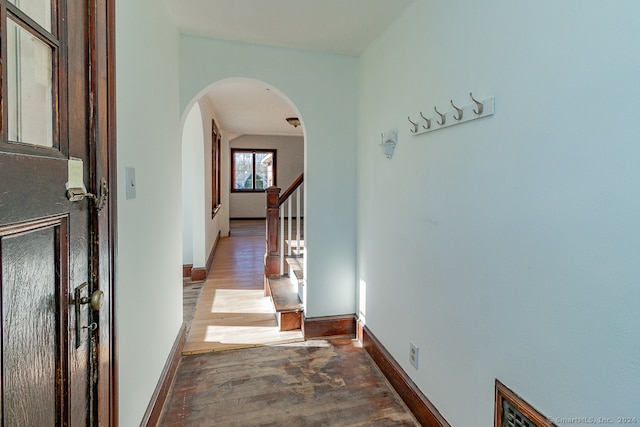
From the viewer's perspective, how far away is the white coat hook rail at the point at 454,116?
1.30 m

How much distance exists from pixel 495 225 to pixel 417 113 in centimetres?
80

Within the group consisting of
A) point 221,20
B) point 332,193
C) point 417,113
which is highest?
point 221,20

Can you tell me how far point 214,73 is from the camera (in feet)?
7.72

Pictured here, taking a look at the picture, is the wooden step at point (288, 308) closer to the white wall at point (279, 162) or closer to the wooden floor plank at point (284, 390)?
the wooden floor plank at point (284, 390)

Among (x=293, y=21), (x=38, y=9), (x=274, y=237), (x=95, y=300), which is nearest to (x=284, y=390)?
(x=95, y=300)

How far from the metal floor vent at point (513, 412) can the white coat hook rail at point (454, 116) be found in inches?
40.4

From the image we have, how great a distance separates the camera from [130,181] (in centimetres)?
136

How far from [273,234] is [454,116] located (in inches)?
97.8

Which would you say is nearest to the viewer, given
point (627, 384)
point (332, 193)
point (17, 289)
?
point (17, 289)

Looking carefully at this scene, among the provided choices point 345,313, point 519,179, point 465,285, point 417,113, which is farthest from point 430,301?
point 345,313

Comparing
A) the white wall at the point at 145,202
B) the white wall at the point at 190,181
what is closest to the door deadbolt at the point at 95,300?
the white wall at the point at 145,202

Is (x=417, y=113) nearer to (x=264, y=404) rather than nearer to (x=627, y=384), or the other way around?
(x=627, y=384)

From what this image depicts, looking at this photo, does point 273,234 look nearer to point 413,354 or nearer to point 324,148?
point 324,148

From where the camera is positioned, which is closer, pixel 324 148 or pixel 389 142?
pixel 389 142
